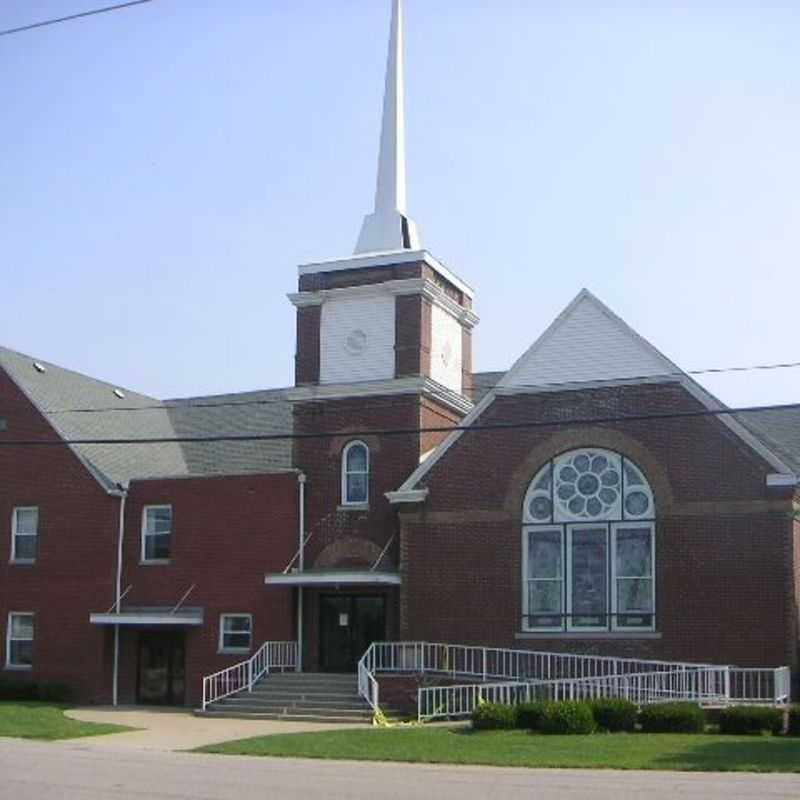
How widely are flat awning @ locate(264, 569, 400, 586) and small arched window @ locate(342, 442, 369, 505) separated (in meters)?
2.14

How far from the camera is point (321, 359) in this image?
124 feet

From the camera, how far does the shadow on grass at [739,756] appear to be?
782 inches

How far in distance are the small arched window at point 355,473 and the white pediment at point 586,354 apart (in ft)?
16.0

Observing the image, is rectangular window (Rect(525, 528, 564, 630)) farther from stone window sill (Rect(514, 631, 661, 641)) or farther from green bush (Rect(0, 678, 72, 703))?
green bush (Rect(0, 678, 72, 703))

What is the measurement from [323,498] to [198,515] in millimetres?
3850

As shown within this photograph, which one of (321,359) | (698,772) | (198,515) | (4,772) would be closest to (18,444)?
(198,515)

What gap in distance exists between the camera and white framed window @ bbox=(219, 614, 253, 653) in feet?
121

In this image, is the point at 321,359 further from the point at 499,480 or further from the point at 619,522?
the point at 619,522

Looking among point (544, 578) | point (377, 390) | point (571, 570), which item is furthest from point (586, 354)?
point (377, 390)

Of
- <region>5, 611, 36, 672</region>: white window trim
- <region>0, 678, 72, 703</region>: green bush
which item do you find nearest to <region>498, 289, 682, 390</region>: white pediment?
<region>0, 678, 72, 703</region>: green bush

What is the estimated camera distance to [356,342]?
123 feet

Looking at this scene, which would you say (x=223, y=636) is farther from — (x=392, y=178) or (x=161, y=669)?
(x=392, y=178)

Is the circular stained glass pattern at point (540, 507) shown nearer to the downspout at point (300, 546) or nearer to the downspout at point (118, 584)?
the downspout at point (300, 546)

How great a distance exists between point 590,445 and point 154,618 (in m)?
12.8
